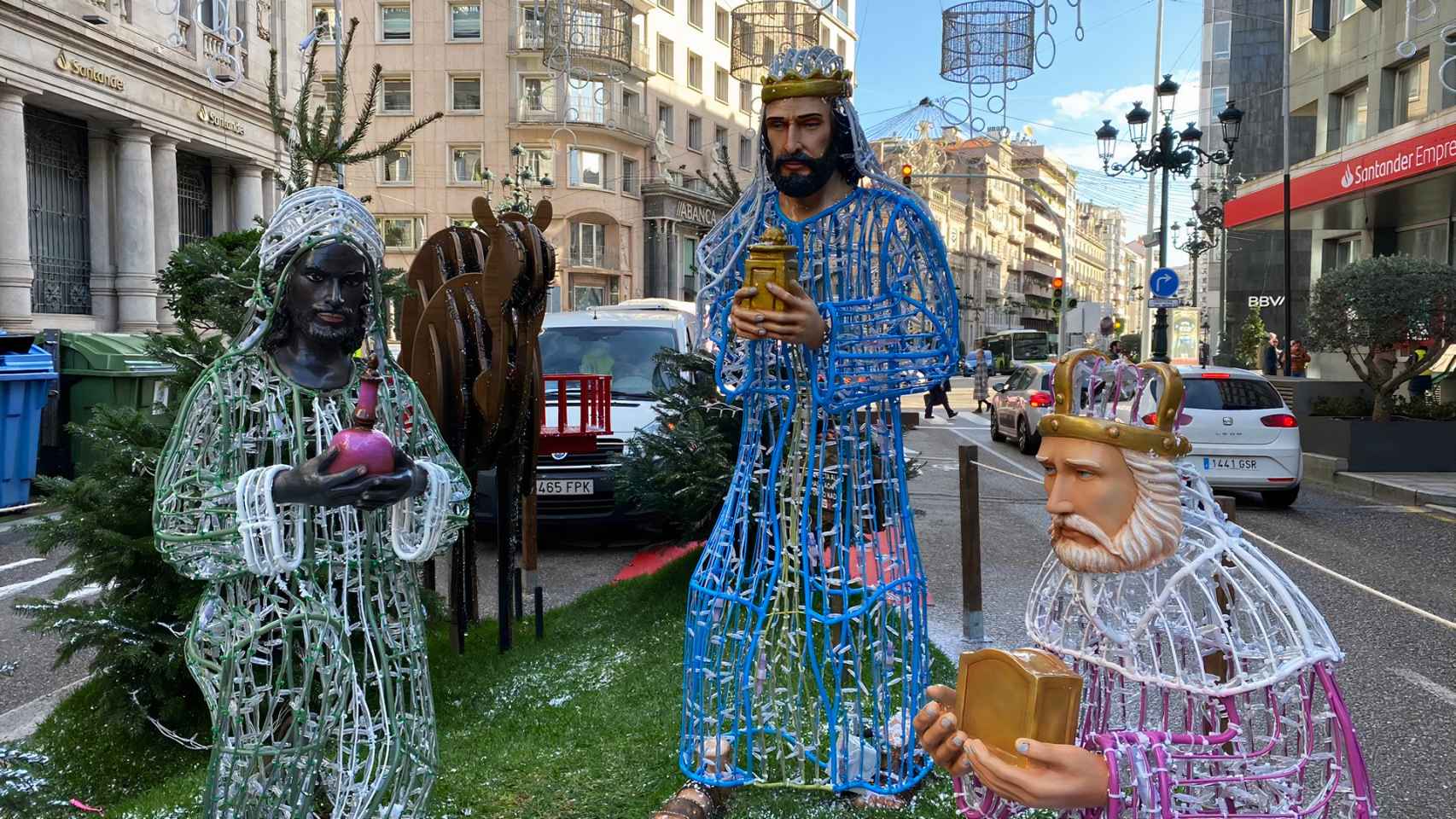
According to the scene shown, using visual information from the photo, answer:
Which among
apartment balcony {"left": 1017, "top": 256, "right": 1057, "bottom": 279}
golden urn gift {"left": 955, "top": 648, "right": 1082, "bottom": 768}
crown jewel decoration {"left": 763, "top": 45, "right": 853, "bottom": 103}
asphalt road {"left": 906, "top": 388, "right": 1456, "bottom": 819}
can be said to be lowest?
asphalt road {"left": 906, "top": 388, "right": 1456, "bottom": 819}

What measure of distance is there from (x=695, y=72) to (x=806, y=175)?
3875cm

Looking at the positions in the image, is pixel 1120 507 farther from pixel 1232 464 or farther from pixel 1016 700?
pixel 1232 464

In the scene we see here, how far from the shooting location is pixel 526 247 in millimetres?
4555

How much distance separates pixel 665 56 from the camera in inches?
1497

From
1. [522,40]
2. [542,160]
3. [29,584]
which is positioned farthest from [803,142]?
[522,40]

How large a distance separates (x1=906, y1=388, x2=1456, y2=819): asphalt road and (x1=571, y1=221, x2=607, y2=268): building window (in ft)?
80.5

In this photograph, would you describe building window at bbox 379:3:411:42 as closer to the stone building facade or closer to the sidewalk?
the stone building facade

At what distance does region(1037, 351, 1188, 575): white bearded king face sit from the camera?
6.21ft

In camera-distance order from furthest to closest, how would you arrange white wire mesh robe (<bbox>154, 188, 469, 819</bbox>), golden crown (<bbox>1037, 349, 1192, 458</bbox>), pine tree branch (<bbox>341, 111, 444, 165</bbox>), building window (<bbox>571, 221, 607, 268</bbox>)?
building window (<bbox>571, 221, 607, 268</bbox>) < pine tree branch (<bbox>341, 111, 444, 165</bbox>) < white wire mesh robe (<bbox>154, 188, 469, 819</bbox>) < golden crown (<bbox>1037, 349, 1192, 458</bbox>)

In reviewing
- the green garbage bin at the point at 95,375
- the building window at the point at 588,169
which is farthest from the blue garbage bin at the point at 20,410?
the building window at the point at 588,169

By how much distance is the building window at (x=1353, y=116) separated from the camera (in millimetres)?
20062

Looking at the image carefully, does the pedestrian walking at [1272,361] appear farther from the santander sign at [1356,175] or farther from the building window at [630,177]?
the building window at [630,177]

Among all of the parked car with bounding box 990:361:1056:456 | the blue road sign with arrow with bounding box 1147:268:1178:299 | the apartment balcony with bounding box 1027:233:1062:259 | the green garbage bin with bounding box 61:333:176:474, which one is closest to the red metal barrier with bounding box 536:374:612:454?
the green garbage bin with bounding box 61:333:176:474

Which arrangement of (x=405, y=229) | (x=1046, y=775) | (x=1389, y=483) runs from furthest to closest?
1. (x=405, y=229)
2. (x=1389, y=483)
3. (x=1046, y=775)
